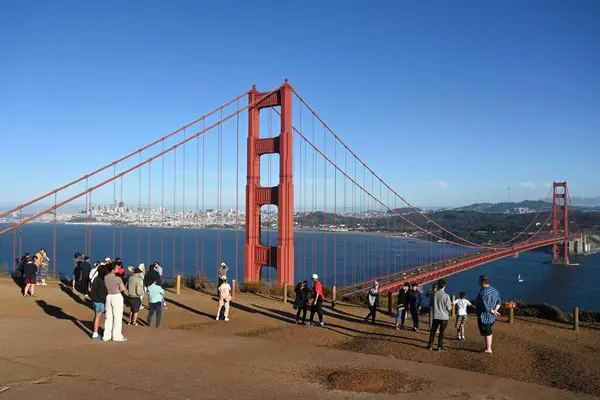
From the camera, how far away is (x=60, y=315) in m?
10.6

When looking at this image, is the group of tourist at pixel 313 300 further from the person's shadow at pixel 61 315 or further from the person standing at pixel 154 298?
the person's shadow at pixel 61 315

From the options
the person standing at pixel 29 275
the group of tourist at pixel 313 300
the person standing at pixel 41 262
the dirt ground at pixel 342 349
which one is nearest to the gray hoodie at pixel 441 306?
the dirt ground at pixel 342 349

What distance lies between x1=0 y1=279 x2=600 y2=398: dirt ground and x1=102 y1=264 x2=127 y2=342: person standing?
259 millimetres

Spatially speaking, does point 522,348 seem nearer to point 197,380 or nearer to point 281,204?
point 197,380

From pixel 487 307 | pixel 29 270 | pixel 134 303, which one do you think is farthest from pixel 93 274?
pixel 487 307

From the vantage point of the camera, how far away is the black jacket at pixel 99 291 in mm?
7550

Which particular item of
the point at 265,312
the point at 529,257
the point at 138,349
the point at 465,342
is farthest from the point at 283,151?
the point at 529,257

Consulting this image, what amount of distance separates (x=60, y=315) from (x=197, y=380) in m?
6.32

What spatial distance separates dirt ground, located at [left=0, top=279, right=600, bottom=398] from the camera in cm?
573

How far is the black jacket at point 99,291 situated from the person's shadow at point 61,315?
83cm

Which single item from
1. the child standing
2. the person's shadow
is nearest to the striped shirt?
the child standing

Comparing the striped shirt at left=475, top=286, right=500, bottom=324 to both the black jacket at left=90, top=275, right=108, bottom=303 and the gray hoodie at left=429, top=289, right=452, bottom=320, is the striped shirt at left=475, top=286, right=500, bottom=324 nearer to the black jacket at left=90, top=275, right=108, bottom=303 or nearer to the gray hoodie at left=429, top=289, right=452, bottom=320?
the gray hoodie at left=429, top=289, right=452, bottom=320

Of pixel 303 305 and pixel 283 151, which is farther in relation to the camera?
pixel 283 151

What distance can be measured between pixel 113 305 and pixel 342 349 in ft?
11.7
